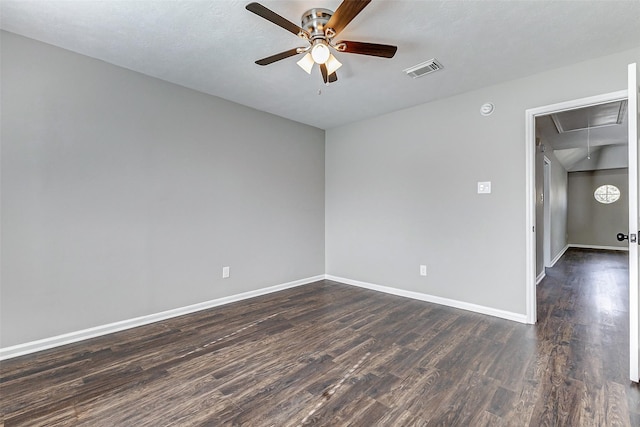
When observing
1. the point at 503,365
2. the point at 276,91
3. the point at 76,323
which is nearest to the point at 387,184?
the point at 276,91

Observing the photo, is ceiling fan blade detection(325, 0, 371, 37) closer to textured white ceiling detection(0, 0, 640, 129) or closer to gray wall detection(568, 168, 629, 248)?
textured white ceiling detection(0, 0, 640, 129)

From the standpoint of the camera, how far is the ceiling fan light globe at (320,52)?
1979 mm

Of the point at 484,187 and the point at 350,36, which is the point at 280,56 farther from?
the point at 484,187

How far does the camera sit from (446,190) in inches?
138

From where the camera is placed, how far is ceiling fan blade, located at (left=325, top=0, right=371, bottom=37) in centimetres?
160

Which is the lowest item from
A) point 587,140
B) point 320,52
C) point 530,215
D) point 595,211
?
point 530,215

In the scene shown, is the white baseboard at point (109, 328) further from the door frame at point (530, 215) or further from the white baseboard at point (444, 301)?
the door frame at point (530, 215)

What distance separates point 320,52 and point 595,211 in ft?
35.0

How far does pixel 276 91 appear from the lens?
10.7 ft

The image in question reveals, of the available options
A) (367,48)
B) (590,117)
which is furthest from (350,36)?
(590,117)

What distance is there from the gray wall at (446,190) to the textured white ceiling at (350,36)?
0.87 feet

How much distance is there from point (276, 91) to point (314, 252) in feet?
8.08

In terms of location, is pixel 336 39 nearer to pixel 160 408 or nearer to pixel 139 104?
pixel 139 104

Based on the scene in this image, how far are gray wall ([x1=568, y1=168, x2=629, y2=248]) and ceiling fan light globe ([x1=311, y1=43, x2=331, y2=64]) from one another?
10.3 m
